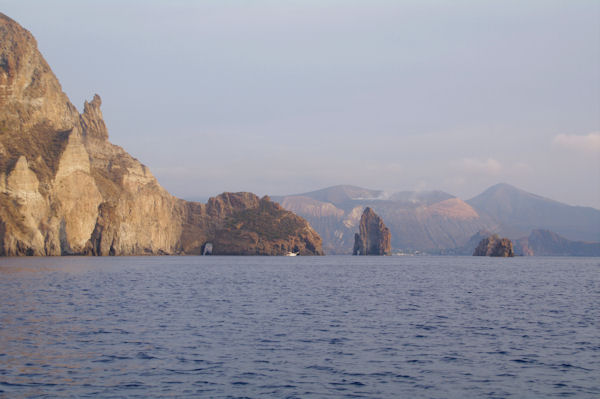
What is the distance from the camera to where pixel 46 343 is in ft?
105

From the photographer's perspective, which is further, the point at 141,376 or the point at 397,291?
the point at 397,291

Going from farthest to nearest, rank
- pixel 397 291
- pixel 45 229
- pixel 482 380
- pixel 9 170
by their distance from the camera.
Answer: pixel 45 229 < pixel 9 170 < pixel 397 291 < pixel 482 380

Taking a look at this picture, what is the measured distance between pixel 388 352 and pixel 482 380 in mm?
6950

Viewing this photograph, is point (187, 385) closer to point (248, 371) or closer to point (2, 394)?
point (248, 371)

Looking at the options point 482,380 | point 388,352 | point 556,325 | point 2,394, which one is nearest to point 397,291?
point 556,325

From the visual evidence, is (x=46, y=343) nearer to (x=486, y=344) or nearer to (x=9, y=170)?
(x=486, y=344)

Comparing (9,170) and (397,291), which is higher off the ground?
(9,170)

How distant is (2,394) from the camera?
71.4 feet

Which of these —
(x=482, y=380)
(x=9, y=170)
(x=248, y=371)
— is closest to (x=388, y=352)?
(x=482, y=380)

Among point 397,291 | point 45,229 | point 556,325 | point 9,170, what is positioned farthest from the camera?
point 45,229

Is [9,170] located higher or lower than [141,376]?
higher

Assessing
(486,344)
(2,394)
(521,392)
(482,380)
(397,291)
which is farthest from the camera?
(397,291)

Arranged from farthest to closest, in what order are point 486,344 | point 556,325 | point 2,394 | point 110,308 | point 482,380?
point 110,308 < point 556,325 < point 486,344 < point 482,380 < point 2,394

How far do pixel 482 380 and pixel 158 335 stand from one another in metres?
20.6
